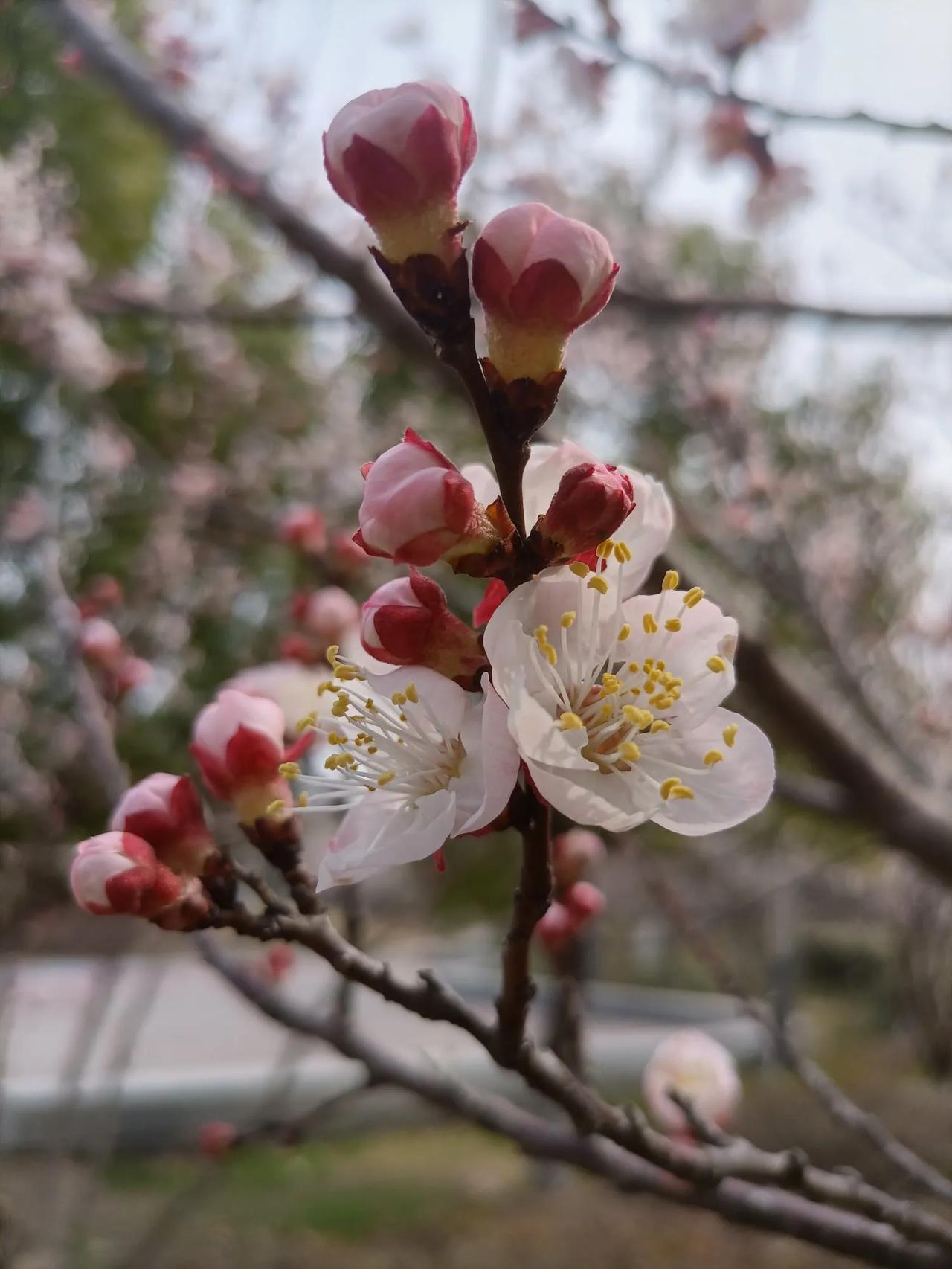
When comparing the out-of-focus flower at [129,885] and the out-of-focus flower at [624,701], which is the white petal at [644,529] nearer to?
the out-of-focus flower at [624,701]

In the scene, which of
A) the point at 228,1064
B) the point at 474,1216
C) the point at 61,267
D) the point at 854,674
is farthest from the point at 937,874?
the point at 228,1064

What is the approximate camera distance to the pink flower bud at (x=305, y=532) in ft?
5.29

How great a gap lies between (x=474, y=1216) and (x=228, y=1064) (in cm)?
288

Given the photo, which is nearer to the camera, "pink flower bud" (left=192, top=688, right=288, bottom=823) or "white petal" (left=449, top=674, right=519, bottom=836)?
"white petal" (left=449, top=674, right=519, bottom=836)

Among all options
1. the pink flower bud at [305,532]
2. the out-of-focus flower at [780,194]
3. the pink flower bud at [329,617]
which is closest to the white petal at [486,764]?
the pink flower bud at [329,617]

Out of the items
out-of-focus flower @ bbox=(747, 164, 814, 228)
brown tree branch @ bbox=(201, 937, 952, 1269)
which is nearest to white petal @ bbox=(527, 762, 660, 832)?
brown tree branch @ bbox=(201, 937, 952, 1269)

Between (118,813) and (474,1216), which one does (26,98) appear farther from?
(474,1216)

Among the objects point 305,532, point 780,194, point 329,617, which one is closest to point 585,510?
point 329,617

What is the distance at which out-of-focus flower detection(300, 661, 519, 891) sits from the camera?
1.73 ft

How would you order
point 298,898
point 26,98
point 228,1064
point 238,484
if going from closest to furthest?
point 298,898
point 26,98
point 238,484
point 228,1064

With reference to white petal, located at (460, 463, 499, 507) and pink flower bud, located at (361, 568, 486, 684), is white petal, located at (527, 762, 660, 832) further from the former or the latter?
white petal, located at (460, 463, 499, 507)

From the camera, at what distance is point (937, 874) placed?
1.90 metres

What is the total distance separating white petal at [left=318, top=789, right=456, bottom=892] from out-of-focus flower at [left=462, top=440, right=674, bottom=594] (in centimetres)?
20

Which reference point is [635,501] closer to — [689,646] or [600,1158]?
[689,646]
